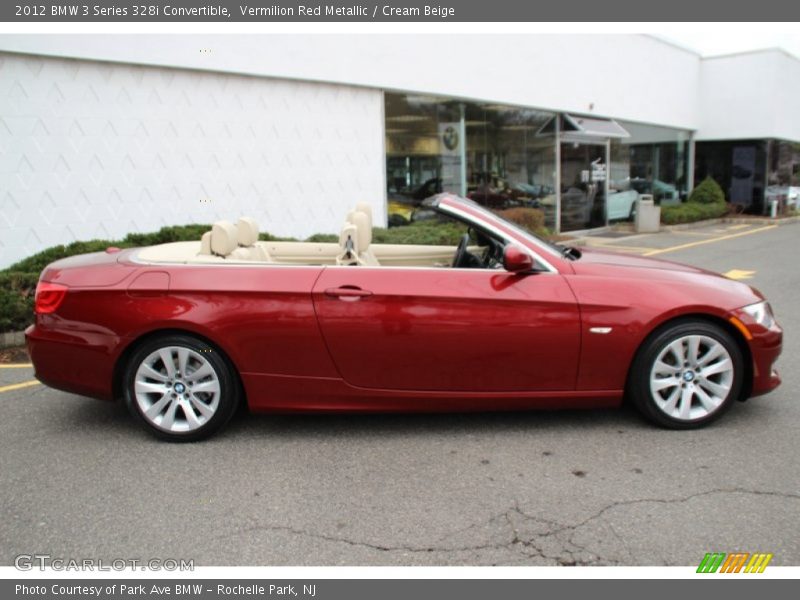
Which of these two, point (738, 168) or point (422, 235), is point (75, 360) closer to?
point (422, 235)

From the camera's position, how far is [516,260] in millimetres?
4055

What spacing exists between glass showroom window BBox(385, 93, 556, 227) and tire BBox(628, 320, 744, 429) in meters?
8.20

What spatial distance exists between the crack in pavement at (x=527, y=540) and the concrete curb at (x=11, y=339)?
15.8ft

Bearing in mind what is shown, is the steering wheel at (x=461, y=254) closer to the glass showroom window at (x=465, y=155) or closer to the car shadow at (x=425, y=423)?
the car shadow at (x=425, y=423)

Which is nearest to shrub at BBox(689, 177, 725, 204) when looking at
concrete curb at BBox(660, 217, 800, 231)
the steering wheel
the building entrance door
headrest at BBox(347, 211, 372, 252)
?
concrete curb at BBox(660, 217, 800, 231)

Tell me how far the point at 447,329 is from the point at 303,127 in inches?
318

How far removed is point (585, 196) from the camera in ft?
62.4

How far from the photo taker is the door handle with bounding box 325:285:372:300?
13.3 ft

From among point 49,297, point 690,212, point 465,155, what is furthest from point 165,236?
point 690,212

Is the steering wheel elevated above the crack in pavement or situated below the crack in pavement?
above

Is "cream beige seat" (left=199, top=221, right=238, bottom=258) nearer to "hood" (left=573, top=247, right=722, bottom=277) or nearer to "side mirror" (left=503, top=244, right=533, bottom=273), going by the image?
"side mirror" (left=503, top=244, right=533, bottom=273)

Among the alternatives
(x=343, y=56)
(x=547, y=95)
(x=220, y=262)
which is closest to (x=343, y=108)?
(x=343, y=56)

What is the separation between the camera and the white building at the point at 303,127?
865cm

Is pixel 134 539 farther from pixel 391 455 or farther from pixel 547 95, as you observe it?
pixel 547 95
